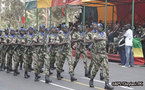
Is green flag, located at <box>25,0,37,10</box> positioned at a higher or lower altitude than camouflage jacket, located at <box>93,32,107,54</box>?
higher

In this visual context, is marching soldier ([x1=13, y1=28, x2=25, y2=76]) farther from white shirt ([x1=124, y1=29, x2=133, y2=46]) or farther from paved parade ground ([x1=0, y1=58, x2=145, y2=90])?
white shirt ([x1=124, y1=29, x2=133, y2=46])

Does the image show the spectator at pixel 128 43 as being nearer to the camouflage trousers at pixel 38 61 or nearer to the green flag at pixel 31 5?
the camouflage trousers at pixel 38 61

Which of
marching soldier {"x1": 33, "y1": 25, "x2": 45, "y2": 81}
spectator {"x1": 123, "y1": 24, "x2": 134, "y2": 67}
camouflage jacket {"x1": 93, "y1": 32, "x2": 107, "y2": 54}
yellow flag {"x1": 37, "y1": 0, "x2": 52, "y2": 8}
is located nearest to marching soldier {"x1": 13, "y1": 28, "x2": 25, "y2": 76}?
marching soldier {"x1": 33, "y1": 25, "x2": 45, "y2": 81}

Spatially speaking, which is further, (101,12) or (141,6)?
(101,12)

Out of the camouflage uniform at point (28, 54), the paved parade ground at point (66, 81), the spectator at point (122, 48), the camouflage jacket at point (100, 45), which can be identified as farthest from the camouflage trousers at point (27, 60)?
the spectator at point (122, 48)

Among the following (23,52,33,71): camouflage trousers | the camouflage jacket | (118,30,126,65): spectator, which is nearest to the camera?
the camouflage jacket

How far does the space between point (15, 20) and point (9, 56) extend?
28.8 m

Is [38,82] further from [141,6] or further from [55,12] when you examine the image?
[55,12]

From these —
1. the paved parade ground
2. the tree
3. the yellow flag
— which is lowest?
the paved parade ground

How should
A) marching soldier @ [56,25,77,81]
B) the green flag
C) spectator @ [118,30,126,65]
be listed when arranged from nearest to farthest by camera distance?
marching soldier @ [56,25,77,81], spectator @ [118,30,126,65], the green flag

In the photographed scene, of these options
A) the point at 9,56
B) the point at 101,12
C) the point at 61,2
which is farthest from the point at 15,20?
the point at 9,56

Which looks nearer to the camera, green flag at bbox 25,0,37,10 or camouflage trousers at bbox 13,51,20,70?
camouflage trousers at bbox 13,51,20,70

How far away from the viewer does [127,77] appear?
9.12 m

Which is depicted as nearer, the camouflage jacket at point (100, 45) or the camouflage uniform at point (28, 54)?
the camouflage jacket at point (100, 45)
